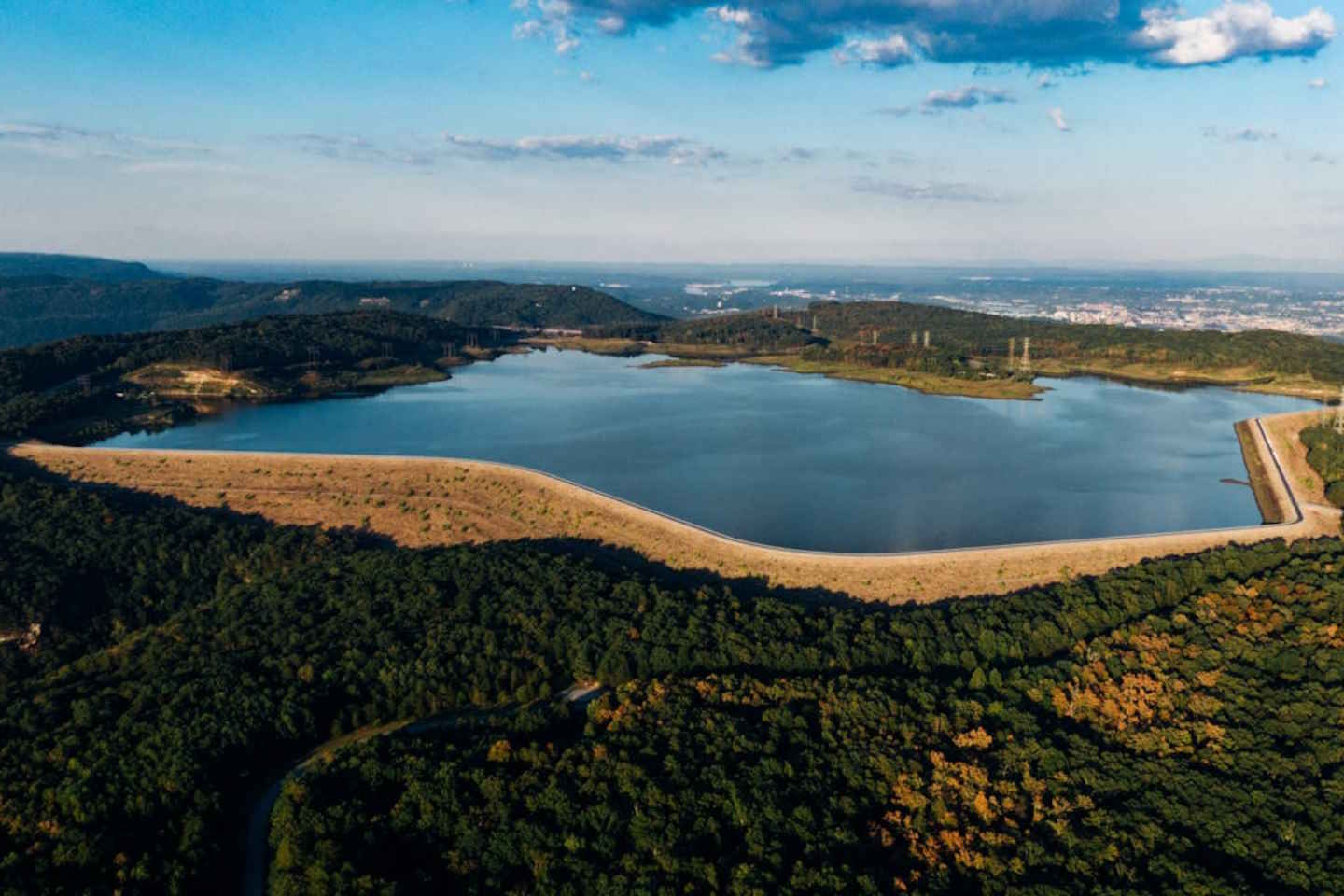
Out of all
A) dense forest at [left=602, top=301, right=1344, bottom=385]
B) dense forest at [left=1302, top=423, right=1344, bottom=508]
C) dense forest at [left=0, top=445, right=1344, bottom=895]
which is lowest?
dense forest at [left=0, top=445, right=1344, bottom=895]

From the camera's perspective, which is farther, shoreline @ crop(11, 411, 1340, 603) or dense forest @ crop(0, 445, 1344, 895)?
shoreline @ crop(11, 411, 1340, 603)

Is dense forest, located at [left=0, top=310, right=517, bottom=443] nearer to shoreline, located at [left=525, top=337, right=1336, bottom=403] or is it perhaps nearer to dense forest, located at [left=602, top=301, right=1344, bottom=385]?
shoreline, located at [left=525, top=337, right=1336, bottom=403]

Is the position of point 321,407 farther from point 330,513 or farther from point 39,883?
point 39,883

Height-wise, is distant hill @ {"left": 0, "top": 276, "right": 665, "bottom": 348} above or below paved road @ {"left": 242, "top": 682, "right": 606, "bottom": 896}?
above

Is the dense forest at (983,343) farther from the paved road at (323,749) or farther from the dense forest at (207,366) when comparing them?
the paved road at (323,749)

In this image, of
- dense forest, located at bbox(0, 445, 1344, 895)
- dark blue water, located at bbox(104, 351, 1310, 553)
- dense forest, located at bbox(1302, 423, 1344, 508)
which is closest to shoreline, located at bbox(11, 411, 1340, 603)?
dense forest, located at bbox(1302, 423, 1344, 508)

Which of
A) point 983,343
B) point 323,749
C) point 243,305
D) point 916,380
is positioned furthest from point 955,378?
point 243,305
